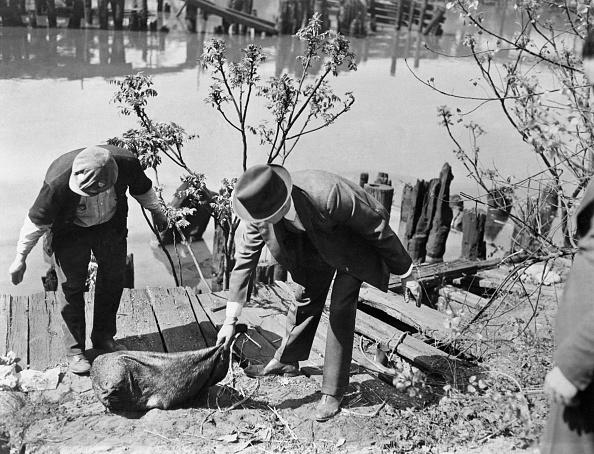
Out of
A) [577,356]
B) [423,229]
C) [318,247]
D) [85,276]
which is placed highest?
[577,356]

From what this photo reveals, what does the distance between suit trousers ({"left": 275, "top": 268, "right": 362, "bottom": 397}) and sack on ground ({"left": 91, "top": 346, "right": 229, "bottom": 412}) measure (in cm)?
Answer: 56

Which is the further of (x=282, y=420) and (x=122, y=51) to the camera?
(x=122, y=51)

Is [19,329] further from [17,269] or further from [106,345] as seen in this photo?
[17,269]

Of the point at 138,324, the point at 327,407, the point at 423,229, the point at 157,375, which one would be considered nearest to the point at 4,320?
the point at 138,324

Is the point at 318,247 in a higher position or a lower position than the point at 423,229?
higher

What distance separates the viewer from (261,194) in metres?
3.86

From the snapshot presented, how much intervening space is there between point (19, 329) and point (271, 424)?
8.09ft

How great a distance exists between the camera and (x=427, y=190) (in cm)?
945

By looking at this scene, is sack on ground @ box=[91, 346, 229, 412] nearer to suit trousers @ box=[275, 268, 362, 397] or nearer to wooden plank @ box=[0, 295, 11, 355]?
suit trousers @ box=[275, 268, 362, 397]


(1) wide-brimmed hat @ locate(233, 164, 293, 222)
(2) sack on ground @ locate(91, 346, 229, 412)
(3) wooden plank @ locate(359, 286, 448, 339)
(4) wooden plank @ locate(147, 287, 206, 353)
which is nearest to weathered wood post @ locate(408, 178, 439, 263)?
(3) wooden plank @ locate(359, 286, 448, 339)

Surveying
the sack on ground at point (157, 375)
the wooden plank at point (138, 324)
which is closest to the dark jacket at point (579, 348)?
the sack on ground at point (157, 375)

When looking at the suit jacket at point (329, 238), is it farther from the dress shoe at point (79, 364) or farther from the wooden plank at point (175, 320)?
the wooden plank at point (175, 320)

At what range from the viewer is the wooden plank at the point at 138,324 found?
5648mm

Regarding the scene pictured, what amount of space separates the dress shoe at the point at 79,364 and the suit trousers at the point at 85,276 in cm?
4
